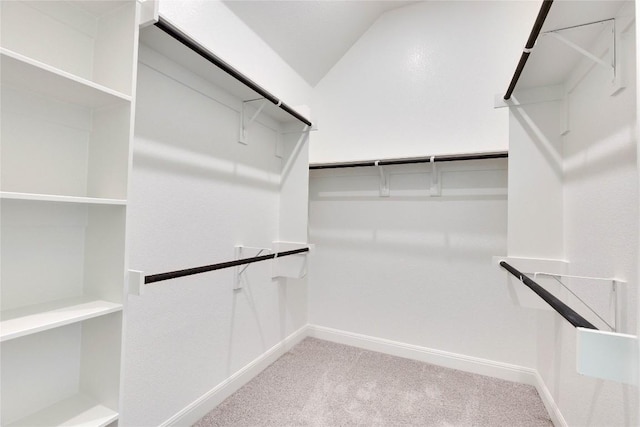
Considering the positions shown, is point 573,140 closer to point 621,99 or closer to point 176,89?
point 621,99

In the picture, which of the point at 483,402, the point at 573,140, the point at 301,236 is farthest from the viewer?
the point at 301,236

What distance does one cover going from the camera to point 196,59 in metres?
1.41

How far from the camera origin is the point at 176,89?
4.92 ft

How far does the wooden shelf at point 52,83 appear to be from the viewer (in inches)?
30.3

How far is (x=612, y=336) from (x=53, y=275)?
162cm

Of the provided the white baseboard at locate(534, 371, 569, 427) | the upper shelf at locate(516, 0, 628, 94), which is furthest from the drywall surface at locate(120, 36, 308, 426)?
the white baseboard at locate(534, 371, 569, 427)

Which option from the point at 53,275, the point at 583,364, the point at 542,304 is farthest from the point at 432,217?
the point at 53,275

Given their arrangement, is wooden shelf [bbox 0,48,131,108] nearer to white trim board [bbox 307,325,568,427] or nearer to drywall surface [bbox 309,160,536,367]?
drywall surface [bbox 309,160,536,367]

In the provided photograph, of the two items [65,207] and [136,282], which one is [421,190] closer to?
[136,282]

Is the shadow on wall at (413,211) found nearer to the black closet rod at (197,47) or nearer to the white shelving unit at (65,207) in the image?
the black closet rod at (197,47)

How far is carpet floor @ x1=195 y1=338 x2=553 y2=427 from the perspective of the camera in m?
1.69

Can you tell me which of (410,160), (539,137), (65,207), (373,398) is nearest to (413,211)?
(410,160)

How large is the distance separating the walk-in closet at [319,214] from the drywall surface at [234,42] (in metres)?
0.01

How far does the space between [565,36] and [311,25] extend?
1590 mm
